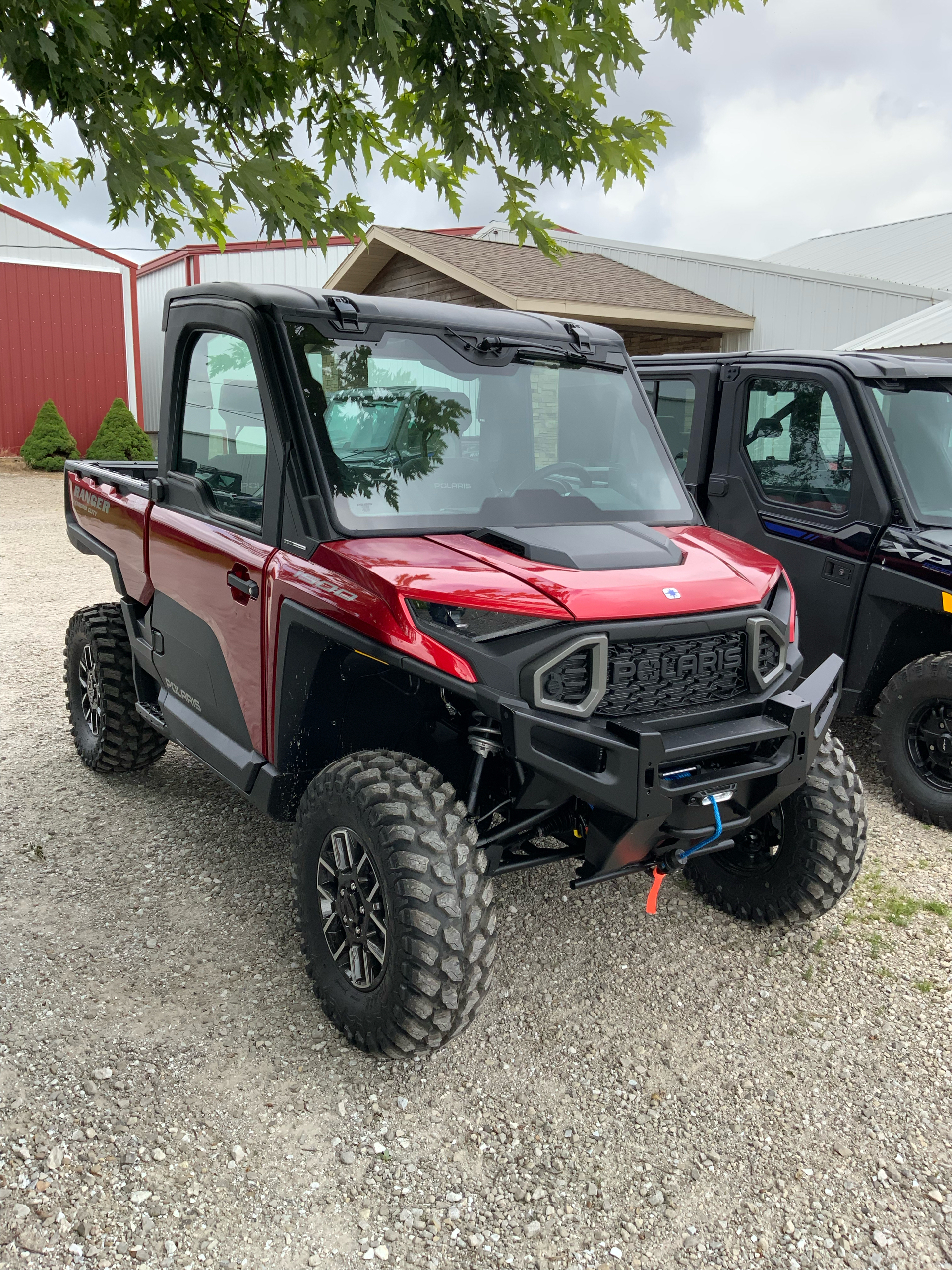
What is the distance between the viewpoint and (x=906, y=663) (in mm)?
5129

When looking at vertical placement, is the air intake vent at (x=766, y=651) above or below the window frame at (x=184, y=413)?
below

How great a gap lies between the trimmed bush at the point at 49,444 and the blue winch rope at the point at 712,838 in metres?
22.1

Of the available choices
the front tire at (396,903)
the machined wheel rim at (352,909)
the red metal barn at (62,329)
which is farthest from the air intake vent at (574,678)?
the red metal barn at (62,329)

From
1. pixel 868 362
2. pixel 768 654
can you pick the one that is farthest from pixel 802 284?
pixel 768 654

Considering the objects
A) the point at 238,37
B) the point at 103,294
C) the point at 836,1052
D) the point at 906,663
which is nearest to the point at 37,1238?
the point at 836,1052

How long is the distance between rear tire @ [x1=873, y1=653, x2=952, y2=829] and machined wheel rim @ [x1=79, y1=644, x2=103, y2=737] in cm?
381

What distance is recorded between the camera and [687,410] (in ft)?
20.1

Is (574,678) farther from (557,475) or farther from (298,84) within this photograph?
(298,84)

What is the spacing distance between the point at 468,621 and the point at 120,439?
72.6ft

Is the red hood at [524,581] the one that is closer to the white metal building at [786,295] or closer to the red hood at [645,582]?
the red hood at [645,582]

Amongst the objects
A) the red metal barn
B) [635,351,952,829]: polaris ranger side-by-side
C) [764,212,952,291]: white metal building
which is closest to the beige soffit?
[764,212,952,291]: white metal building

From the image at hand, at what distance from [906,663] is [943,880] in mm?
1203

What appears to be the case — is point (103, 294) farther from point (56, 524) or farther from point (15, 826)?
point (15, 826)

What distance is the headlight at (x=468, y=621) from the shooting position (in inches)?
109
